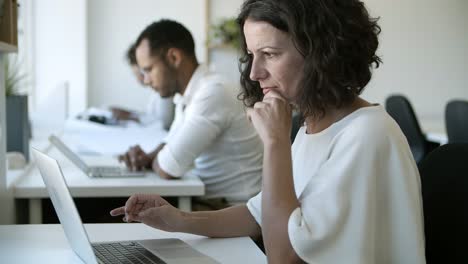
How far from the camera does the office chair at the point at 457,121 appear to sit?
3199 millimetres

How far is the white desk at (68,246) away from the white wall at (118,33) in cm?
413

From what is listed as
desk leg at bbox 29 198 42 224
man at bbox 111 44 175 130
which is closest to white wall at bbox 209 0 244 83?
man at bbox 111 44 175 130

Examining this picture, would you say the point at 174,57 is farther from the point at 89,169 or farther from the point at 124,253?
the point at 124,253

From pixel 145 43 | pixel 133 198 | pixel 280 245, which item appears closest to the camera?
pixel 280 245

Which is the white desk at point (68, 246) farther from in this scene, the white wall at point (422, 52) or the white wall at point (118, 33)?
the white wall at point (422, 52)

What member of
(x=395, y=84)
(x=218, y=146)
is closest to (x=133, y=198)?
(x=218, y=146)

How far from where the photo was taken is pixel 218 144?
2.30 meters

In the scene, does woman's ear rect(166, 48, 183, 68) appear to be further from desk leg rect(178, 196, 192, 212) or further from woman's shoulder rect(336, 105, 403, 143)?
woman's shoulder rect(336, 105, 403, 143)

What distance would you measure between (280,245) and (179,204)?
104 cm

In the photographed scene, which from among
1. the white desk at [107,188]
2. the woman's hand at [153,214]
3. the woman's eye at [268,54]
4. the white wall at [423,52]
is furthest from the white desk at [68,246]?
the white wall at [423,52]

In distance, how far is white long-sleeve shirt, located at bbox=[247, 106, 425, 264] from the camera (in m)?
1.05

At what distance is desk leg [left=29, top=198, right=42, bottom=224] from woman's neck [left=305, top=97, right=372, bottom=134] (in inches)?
42.9

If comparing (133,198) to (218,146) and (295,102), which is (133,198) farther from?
(218,146)

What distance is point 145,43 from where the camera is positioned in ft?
8.10
